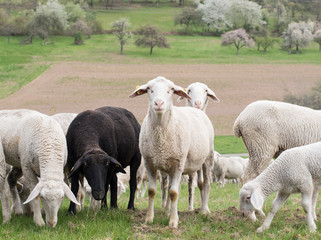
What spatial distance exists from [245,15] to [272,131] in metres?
91.0

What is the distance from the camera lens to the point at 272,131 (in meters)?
9.16

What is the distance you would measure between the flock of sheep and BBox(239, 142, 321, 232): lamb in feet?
0.05

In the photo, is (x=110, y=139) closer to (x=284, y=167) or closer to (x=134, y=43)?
(x=284, y=167)

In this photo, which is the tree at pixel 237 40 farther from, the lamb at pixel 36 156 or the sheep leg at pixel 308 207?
the sheep leg at pixel 308 207

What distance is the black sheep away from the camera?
7553 millimetres

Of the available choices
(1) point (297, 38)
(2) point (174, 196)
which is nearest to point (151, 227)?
(2) point (174, 196)

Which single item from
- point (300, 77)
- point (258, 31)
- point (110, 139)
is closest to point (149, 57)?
point (300, 77)

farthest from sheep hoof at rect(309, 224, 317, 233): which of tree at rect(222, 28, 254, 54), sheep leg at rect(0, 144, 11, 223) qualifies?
tree at rect(222, 28, 254, 54)

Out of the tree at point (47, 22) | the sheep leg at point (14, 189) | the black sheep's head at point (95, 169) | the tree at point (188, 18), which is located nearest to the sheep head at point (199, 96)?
the black sheep's head at point (95, 169)

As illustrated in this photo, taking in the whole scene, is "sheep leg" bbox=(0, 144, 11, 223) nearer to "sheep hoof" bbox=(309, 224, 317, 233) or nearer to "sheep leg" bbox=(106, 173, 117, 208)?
"sheep leg" bbox=(106, 173, 117, 208)

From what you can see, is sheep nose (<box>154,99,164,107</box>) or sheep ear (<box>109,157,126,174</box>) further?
sheep ear (<box>109,157,126,174</box>)

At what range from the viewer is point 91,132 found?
8.26 m

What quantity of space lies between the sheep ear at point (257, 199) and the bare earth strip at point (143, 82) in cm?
2801

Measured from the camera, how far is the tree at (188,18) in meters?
93.0
